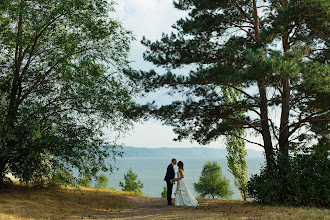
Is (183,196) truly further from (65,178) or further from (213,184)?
(213,184)

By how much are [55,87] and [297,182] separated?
10.2 metres

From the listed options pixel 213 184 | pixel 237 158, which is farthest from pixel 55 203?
pixel 213 184

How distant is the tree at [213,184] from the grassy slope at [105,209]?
28877 millimetres

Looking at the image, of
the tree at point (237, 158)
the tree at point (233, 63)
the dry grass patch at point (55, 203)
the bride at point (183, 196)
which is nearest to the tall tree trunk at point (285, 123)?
the tree at point (233, 63)

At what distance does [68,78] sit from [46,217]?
5.11m

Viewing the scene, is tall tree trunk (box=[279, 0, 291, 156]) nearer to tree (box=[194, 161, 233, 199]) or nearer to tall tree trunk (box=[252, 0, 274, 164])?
tall tree trunk (box=[252, 0, 274, 164])

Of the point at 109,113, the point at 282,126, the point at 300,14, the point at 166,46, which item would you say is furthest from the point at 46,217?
the point at 300,14

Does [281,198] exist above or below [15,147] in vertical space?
below

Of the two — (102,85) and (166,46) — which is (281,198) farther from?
(102,85)

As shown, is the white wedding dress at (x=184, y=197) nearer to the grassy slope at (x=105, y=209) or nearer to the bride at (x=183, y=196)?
the bride at (x=183, y=196)

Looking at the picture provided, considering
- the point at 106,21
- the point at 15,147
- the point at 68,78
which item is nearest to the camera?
the point at 15,147

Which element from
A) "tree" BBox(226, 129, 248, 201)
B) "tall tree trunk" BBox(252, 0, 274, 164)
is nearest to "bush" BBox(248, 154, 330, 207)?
"tall tree trunk" BBox(252, 0, 274, 164)

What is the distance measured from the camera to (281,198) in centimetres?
1061

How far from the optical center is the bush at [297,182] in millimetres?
10172
